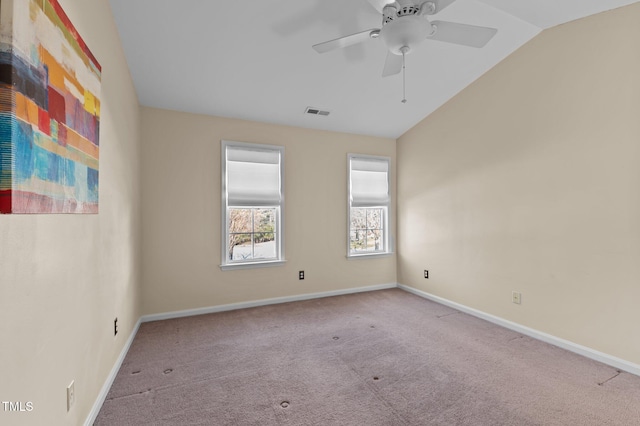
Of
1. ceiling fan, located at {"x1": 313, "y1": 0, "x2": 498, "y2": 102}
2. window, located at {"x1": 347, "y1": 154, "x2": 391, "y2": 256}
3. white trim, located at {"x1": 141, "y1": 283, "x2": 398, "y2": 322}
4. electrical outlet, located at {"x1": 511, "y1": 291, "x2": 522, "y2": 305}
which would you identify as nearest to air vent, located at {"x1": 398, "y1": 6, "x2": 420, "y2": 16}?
ceiling fan, located at {"x1": 313, "y1": 0, "x2": 498, "y2": 102}

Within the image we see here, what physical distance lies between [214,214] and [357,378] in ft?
8.46

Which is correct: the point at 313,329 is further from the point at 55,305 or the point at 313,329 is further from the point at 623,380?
the point at 623,380

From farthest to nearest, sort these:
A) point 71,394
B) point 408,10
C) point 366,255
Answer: point 366,255, point 408,10, point 71,394

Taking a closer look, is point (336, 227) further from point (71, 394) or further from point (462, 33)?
point (71, 394)

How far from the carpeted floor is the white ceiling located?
8.81 feet

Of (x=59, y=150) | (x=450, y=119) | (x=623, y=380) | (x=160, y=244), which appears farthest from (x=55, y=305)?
(x=450, y=119)

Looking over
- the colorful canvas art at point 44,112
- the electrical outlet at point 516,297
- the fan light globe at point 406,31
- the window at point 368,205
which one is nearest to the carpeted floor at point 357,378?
the electrical outlet at point 516,297

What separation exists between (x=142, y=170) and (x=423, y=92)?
3.62m

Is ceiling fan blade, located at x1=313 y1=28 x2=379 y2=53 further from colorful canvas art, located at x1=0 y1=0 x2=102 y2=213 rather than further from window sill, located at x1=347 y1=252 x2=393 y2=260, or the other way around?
window sill, located at x1=347 y1=252 x2=393 y2=260

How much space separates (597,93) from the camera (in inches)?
101

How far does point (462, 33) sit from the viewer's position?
2.03 metres

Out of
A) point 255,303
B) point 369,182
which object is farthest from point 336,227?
point 255,303

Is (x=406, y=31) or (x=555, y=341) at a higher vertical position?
(x=406, y=31)

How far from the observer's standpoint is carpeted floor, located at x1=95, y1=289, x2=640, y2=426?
1.85 meters
